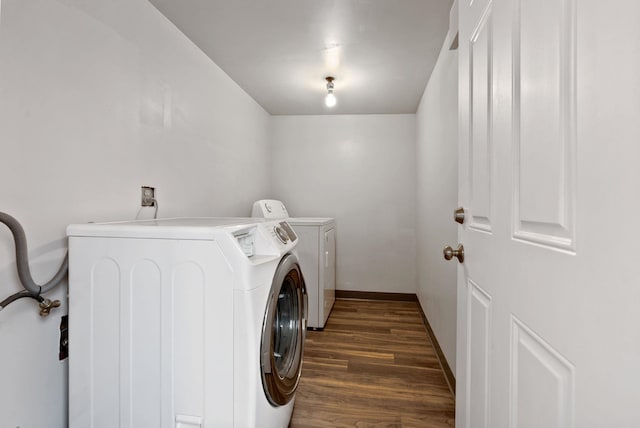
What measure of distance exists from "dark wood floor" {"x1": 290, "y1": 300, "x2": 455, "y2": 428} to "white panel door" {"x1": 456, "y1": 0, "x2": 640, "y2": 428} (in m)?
0.87

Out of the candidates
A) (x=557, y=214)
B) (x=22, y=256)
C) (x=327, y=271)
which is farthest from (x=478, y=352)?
(x=327, y=271)

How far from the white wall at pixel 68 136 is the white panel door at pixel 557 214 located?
1.45m

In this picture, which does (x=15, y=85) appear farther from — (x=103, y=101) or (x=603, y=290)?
(x=603, y=290)

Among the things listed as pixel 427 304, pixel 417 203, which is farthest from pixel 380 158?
pixel 427 304

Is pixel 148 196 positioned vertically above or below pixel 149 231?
above

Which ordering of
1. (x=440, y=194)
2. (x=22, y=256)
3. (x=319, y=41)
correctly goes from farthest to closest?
(x=440, y=194) → (x=319, y=41) → (x=22, y=256)

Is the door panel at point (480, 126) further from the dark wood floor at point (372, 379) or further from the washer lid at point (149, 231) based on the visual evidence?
the dark wood floor at point (372, 379)

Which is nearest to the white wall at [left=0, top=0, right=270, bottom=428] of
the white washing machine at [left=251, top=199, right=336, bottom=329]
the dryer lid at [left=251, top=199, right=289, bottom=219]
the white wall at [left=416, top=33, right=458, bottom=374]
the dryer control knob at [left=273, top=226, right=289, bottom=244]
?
the dryer control knob at [left=273, top=226, right=289, bottom=244]

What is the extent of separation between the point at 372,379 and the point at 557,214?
1773 mm

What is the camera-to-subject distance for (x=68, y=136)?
1.20 m

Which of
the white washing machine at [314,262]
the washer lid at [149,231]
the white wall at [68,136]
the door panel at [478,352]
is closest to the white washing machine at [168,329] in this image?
the washer lid at [149,231]

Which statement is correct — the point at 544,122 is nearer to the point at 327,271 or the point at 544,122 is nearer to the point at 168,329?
the point at 168,329

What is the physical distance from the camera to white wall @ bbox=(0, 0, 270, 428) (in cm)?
101

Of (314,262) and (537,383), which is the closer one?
(537,383)
